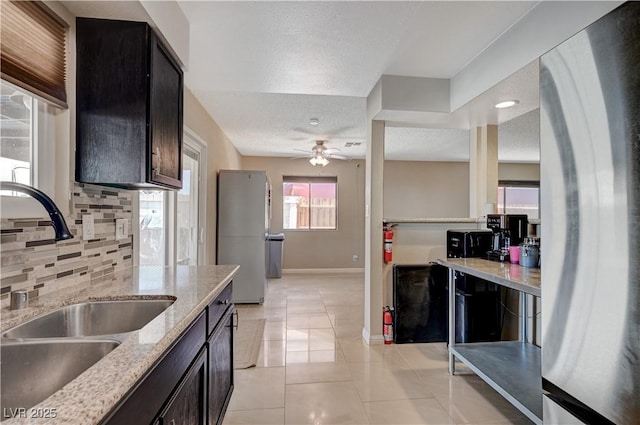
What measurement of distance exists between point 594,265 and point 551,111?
58cm

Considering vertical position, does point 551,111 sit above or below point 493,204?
above

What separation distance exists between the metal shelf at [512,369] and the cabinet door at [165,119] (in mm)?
2308

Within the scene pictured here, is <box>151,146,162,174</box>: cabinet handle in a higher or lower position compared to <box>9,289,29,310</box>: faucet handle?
higher

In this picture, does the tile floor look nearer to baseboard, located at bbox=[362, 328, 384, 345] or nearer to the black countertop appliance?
baseboard, located at bbox=[362, 328, 384, 345]

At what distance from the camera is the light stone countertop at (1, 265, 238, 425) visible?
608 millimetres

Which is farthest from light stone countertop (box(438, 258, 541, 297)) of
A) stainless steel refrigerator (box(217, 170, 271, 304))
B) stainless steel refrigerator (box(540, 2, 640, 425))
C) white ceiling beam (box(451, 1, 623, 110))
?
stainless steel refrigerator (box(217, 170, 271, 304))

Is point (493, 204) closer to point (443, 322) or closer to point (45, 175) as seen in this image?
point (443, 322)

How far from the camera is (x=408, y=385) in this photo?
2.32 metres

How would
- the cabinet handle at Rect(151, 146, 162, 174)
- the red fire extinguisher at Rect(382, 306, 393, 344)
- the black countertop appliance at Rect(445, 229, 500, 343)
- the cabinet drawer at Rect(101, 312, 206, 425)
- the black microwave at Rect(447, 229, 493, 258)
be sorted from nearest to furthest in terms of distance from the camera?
the cabinet drawer at Rect(101, 312, 206, 425), the cabinet handle at Rect(151, 146, 162, 174), the black countertop appliance at Rect(445, 229, 500, 343), the black microwave at Rect(447, 229, 493, 258), the red fire extinguisher at Rect(382, 306, 393, 344)

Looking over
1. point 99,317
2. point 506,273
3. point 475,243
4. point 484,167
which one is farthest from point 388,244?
point 99,317

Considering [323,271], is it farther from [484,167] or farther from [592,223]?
[592,223]

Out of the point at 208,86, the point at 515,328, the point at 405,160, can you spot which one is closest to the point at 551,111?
the point at 515,328

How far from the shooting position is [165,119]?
171 centimetres

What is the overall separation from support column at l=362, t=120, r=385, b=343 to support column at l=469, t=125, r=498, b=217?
1.12 metres
